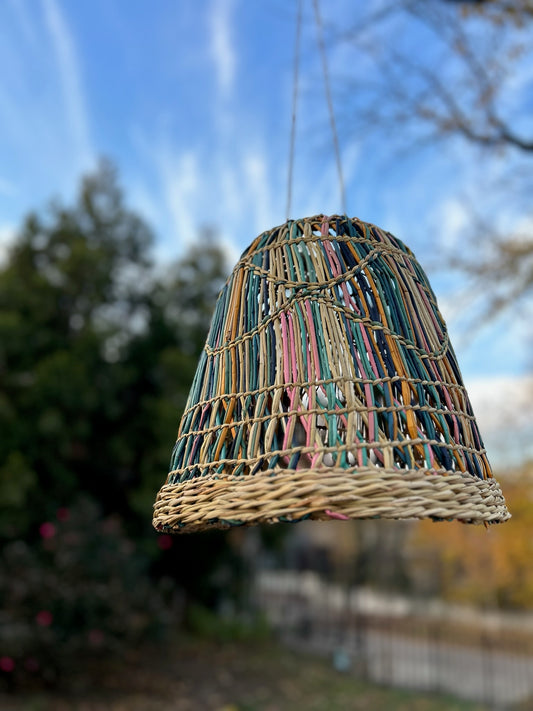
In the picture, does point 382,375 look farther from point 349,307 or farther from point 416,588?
point 416,588

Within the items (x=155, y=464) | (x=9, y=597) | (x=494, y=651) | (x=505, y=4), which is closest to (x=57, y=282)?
(x=155, y=464)

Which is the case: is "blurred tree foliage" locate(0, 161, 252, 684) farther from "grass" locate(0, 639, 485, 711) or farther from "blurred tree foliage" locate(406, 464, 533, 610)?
"blurred tree foliage" locate(406, 464, 533, 610)

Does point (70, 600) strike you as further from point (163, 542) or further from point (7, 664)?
point (163, 542)

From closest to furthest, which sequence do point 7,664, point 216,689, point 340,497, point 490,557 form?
point 340,497 → point 7,664 → point 216,689 → point 490,557

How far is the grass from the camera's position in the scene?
4.87 meters

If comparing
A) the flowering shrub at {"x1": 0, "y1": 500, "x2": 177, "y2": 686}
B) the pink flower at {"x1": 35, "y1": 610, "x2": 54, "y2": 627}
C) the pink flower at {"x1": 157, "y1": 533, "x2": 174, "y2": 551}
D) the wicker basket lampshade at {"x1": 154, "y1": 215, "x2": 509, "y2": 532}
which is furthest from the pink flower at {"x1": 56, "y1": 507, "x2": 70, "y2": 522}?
the wicker basket lampshade at {"x1": 154, "y1": 215, "x2": 509, "y2": 532}

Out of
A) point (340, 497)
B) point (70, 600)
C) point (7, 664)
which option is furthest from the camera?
point (70, 600)

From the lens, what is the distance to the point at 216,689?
554 centimetres

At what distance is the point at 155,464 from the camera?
271 inches

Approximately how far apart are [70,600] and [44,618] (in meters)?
0.23

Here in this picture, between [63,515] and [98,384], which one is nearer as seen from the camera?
[63,515]

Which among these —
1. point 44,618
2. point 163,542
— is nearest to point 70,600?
point 44,618

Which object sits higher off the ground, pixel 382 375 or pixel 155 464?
pixel 155 464

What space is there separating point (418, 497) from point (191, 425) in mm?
307
